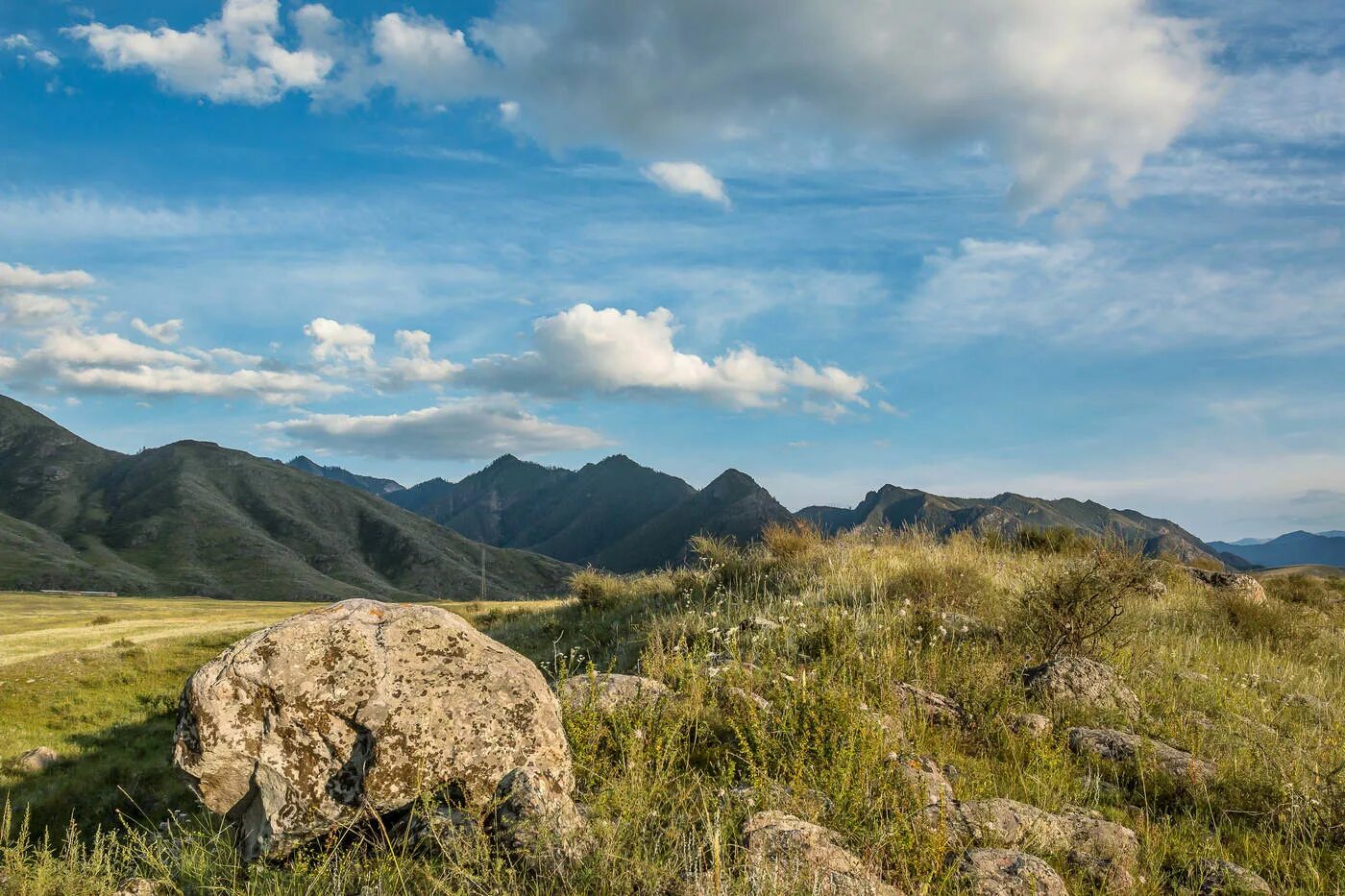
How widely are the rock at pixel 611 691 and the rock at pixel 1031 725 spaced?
2985 mm

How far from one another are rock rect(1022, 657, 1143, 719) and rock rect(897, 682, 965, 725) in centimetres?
95

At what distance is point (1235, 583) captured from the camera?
52.1 feet

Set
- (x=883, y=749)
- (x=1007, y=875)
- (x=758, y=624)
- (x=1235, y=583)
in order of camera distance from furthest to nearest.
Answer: (x=1235, y=583), (x=758, y=624), (x=883, y=749), (x=1007, y=875)

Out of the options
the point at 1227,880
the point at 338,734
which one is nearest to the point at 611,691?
the point at 338,734

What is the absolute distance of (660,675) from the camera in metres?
7.28

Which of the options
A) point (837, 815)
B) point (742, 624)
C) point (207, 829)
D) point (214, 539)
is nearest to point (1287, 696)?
point (742, 624)

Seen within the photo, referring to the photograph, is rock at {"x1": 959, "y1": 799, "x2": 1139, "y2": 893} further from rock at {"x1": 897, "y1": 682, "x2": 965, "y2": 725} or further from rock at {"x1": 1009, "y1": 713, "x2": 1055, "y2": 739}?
rock at {"x1": 897, "y1": 682, "x2": 965, "y2": 725}

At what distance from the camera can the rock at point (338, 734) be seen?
14.9 feet

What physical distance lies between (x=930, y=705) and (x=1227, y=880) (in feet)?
8.84

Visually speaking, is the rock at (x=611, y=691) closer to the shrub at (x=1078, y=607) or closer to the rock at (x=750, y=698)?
the rock at (x=750, y=698)

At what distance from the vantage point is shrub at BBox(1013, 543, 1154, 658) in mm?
8570

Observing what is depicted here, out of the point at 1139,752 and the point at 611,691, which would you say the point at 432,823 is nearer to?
A: the point at 611,691

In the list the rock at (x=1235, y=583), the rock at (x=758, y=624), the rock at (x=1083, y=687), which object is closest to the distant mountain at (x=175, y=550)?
the rock at (x=1235, y=583)

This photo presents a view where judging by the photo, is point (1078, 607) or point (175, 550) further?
point (175, 550)
